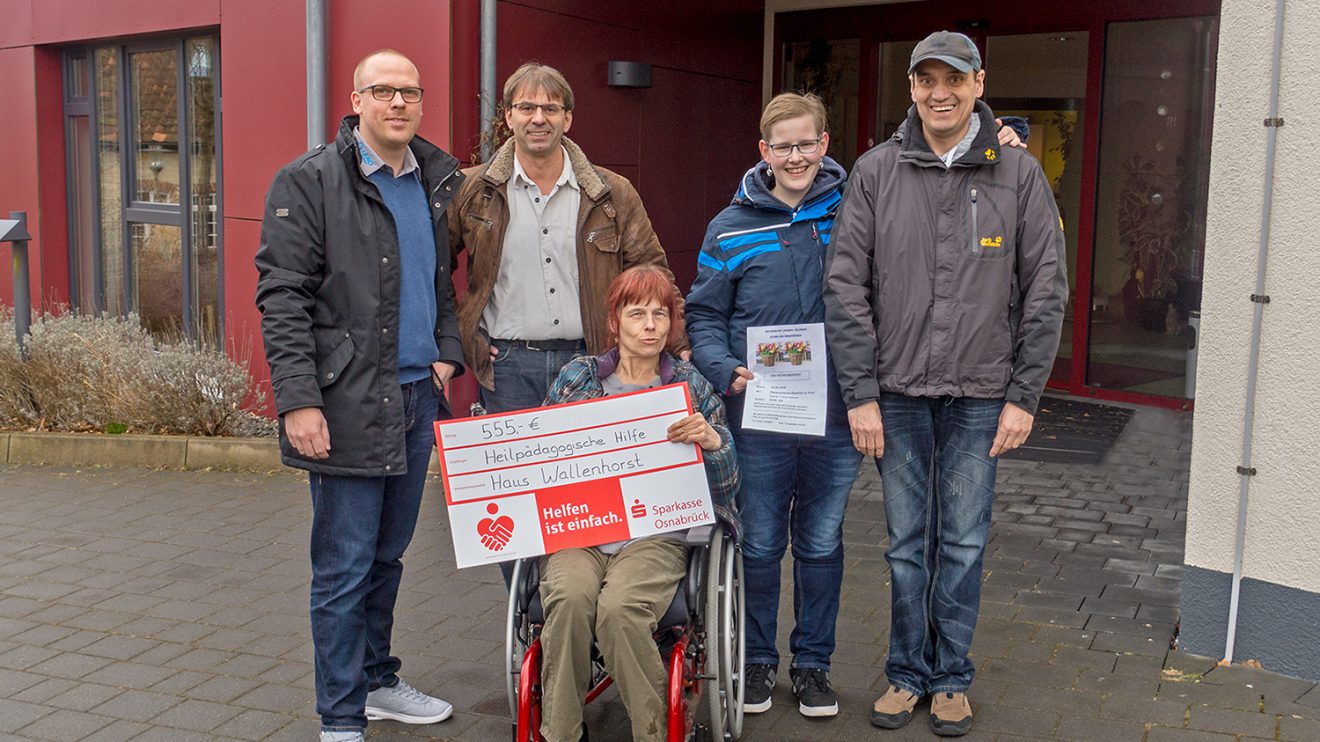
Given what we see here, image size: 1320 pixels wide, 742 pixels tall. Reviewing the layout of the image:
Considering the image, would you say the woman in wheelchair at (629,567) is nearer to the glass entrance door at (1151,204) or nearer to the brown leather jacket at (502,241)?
the brown leather jacket at (502,241)

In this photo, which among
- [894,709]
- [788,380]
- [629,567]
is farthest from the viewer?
[894,709]

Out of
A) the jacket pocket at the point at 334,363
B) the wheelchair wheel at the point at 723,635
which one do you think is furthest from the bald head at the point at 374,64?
the wheelchair wheel at the point at 723,635

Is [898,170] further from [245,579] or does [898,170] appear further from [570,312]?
[245,579]

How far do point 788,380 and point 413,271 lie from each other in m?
1.21

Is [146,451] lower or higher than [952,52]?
lower

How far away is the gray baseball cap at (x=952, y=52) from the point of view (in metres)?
3.99

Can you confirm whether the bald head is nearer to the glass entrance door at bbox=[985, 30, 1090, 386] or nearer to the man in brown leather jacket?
the man in brown leather jacket

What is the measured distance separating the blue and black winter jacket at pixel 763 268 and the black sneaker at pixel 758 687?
0.89 metres

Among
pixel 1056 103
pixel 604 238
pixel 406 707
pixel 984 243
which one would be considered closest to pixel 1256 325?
pixel 984 243

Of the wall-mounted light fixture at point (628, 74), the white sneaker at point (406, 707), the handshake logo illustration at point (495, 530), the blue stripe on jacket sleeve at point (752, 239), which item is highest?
the wall-mounted light fixture at point (628, 74)

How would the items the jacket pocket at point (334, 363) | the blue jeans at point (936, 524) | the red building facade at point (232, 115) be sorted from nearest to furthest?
the jacket pocket at point (334, 363)
the blue jeans at point (936, 524)
the red building facade at point (232, 115)

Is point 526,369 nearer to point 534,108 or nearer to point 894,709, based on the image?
A: point 534,108

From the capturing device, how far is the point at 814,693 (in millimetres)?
4441

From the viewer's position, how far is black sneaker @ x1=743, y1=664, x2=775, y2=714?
4.44m
